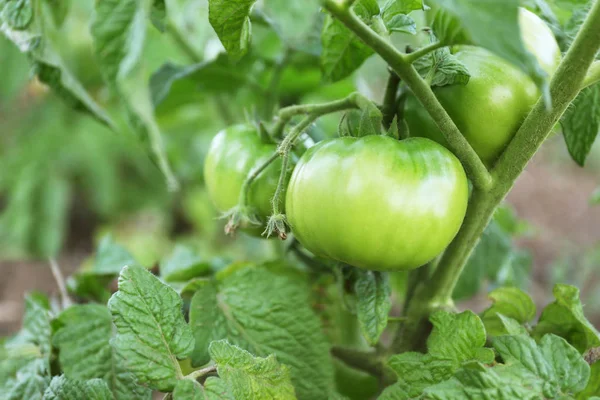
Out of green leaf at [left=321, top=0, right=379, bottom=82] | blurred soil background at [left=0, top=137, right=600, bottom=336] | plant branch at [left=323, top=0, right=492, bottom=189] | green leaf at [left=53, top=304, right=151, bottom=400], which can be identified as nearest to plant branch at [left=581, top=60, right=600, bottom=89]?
plant branch at [left=323, top=0, right=492, bottom=189]

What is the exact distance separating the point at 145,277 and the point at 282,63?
21.8 inches

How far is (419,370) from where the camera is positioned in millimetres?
544

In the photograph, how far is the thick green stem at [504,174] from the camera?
0.47 m

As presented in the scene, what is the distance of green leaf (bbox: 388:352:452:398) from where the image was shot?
1.73ft

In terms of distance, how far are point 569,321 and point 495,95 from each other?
25 cm

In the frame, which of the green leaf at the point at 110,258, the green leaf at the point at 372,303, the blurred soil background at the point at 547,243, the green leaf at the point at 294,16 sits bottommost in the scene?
the blurred soil background at the point at 547,243

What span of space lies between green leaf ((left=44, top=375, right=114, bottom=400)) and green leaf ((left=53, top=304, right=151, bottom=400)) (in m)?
0.03

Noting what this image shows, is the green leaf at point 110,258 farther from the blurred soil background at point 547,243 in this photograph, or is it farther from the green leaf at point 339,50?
the blurred soil background at point 547,243

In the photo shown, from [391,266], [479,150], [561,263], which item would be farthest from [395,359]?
[561,263]

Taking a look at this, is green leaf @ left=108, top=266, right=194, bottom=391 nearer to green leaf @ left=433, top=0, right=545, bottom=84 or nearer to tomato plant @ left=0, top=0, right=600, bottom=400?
tomato plant @ left=0, top=0, right=600, bottom=400

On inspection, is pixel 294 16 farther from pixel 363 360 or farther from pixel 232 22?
pixel 363 360

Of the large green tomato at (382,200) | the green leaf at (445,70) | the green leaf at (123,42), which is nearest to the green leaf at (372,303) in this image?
the large green tomato at (382,200)

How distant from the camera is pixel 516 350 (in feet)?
1.64

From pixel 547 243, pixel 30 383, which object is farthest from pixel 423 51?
pixel 547 243
